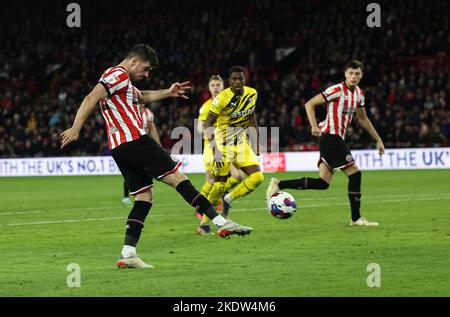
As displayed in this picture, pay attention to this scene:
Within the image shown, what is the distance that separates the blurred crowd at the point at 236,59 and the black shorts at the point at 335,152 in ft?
52.6

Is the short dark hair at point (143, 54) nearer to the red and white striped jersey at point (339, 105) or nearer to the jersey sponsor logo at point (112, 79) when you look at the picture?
the jersey sponsor logo at point (112, 79)

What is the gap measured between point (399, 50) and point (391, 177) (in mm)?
9909

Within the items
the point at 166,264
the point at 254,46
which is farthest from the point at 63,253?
the point at 254,46

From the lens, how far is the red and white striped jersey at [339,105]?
42.5 ft

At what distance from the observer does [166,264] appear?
896cm

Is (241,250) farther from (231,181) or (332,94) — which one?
(332,94)

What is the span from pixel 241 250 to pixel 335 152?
3.45 meters

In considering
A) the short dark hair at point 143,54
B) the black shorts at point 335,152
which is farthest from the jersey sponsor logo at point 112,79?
the black shorts at point 335,152

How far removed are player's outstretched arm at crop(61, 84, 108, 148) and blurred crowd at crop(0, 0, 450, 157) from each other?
21.3 m

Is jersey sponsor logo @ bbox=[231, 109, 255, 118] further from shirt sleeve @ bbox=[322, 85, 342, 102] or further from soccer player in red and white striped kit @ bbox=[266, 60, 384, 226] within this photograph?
shirt sleeve @ bbox=[322, 85, 342, 102]

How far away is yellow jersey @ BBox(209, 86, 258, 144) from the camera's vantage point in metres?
12.0

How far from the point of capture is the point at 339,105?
13.0 m

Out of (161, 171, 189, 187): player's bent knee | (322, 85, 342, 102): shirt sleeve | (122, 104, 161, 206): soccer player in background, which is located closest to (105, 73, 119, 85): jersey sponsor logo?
(161, 171, 189, 187): player's bent knee
